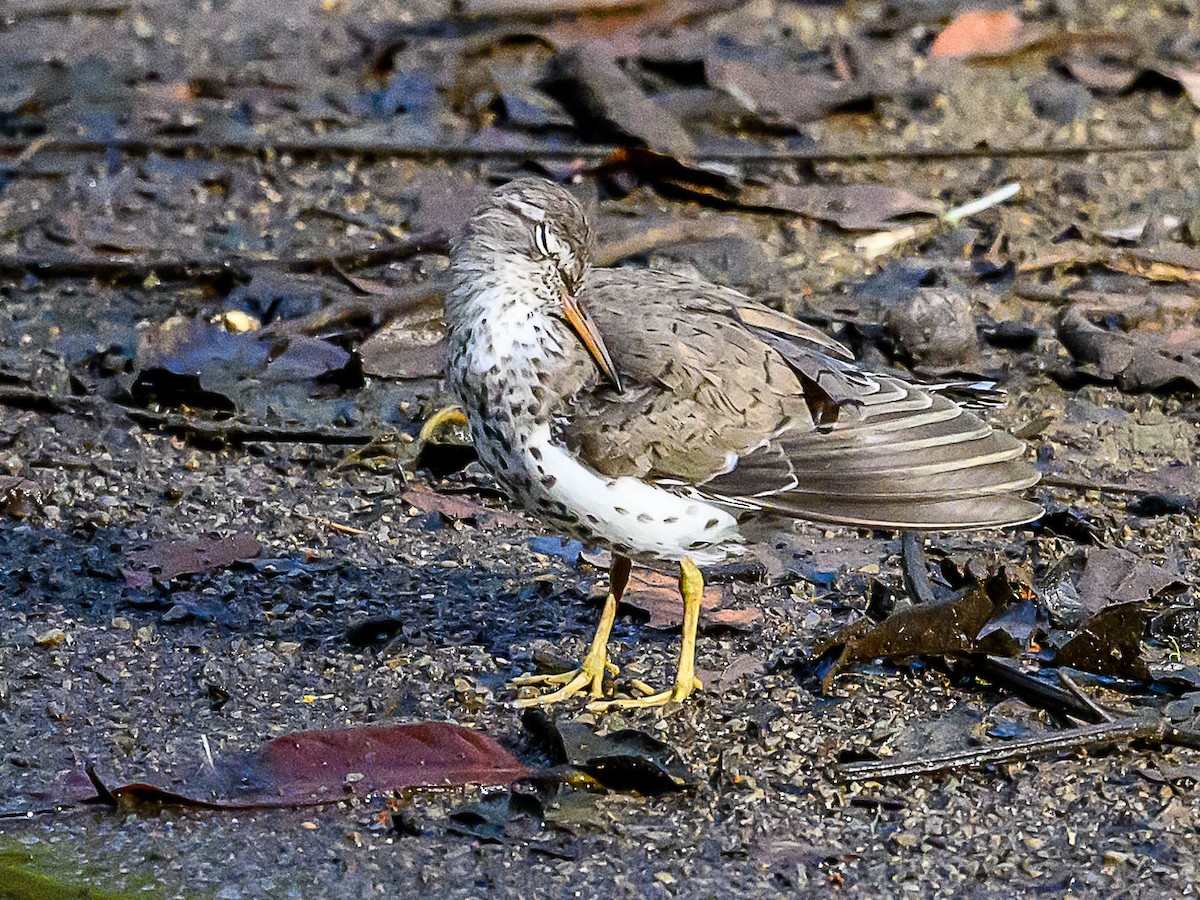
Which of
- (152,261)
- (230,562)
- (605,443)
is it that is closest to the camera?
(605,443)

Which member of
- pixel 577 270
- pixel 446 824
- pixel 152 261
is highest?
pixel 577 270

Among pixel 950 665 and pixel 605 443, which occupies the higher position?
pixel 605 443

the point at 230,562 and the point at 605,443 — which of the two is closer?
the point at 605,443

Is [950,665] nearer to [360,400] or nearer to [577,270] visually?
[577,270]

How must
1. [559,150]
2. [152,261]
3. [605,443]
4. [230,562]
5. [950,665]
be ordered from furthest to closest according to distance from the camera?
[559,150], [152,261], [230,562], [950,665], [605,443]

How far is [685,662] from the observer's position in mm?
→ 5484

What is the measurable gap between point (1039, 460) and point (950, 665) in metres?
1.53

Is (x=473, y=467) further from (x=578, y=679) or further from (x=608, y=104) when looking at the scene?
(x=608, y=104)

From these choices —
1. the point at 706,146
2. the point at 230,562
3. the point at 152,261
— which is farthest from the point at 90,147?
the point at 230,562

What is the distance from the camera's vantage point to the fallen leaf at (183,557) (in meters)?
6.06

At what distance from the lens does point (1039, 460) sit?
6805 mm

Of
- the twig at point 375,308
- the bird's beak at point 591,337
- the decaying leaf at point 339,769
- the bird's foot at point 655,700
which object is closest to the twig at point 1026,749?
the bird's foot at point 655,700

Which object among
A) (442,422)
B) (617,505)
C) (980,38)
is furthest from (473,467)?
(980,38)

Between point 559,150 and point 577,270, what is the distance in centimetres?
360
